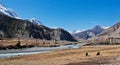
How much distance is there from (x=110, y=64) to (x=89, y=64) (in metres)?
4.51

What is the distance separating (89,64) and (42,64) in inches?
409

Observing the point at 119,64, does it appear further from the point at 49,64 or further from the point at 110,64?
the point at 49,64

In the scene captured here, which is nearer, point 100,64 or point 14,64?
point 100,64

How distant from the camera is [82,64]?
55.9 meters

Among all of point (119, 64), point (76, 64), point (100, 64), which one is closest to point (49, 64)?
point (76, 64)

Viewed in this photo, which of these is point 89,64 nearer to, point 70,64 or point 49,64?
point 70,64

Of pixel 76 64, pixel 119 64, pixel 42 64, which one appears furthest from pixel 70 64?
pixel 119 64

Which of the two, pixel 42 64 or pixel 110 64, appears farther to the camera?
pixel 42 64

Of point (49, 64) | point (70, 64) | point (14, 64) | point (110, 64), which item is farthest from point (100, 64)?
point (14, 64)

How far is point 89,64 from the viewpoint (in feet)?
181

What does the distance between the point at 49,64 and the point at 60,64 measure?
2.29m

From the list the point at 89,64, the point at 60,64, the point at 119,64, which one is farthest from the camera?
the point at 60,64

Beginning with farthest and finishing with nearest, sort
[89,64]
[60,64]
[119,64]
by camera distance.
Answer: [60,64], [89,64], [119,64]

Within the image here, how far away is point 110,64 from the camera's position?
5241 cm
